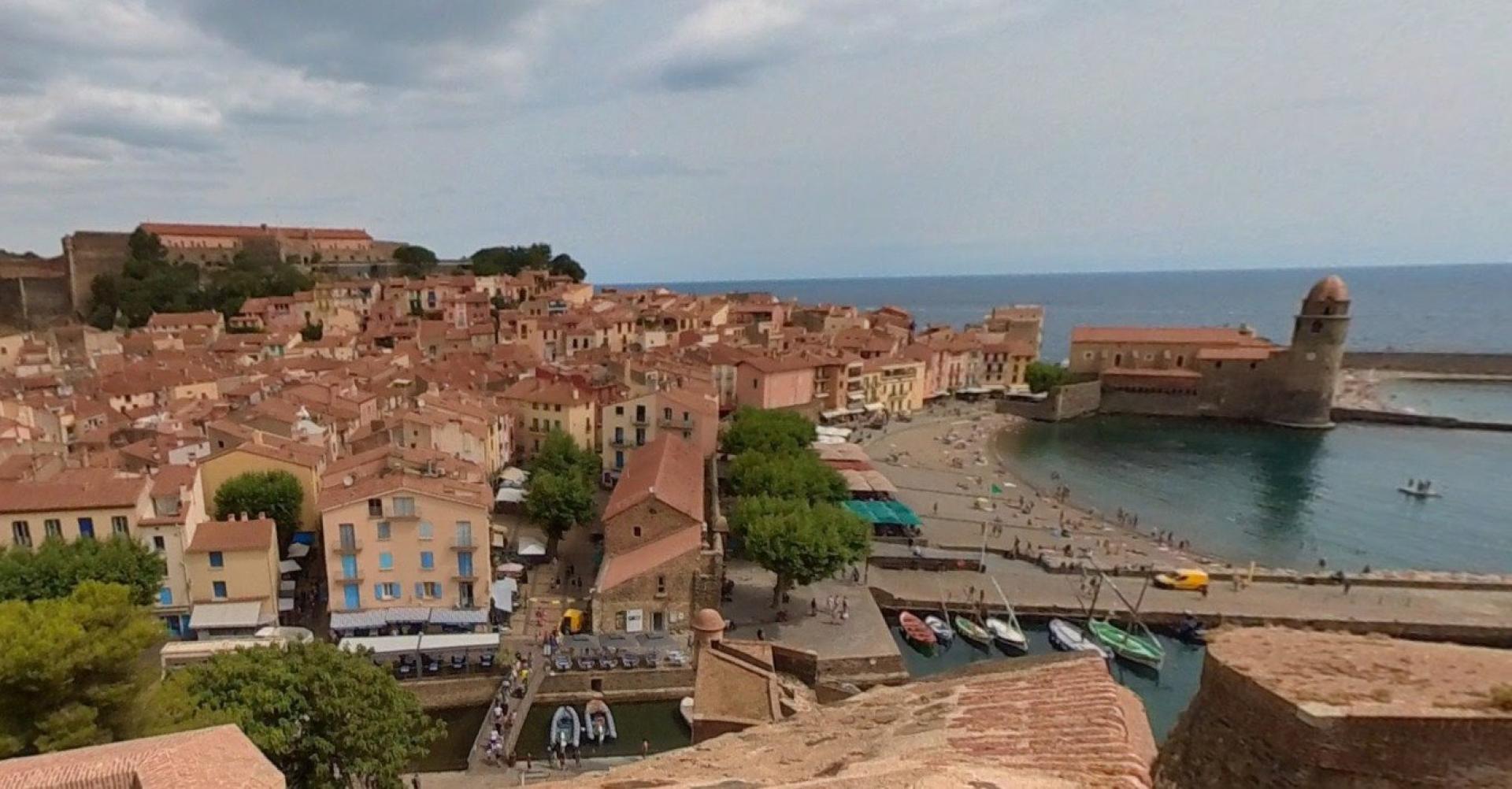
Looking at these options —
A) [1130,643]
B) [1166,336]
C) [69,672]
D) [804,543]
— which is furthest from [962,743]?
[1166,336]

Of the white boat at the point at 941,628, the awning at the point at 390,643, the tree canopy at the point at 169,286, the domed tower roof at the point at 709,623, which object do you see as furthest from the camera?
the tree canopy at the point at 169,286

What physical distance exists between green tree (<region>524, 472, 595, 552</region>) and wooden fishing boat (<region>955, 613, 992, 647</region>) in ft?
51.3

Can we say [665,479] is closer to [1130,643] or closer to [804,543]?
[804,543]

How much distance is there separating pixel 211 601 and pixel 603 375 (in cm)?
2681

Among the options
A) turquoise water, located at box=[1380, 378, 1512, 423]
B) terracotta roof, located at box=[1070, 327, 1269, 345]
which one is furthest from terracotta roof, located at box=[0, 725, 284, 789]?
turquoise water, located at box=[1380, 378, 1512, 423]

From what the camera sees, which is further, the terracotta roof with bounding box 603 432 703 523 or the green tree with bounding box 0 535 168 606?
the terracotta roof with bounding box 603 432 703 523

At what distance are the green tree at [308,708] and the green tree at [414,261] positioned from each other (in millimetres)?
87510

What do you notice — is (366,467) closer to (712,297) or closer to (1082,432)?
(1082,432)

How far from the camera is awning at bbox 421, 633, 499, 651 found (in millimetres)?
23922

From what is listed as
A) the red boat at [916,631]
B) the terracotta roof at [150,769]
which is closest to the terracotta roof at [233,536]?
the terracotta roof at [150,769]

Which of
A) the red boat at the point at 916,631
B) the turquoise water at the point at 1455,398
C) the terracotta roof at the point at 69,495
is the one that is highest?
the terracotta roof at the point at 69,495

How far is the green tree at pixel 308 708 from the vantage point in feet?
51.3

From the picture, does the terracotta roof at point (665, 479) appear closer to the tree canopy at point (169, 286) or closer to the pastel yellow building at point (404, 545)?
the pastel yellow building at point (404, 545)

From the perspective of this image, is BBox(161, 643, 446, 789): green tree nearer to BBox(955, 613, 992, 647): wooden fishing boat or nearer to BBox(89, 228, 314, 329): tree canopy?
BBox(955, 613, 992, 647): wooden fishing boat
